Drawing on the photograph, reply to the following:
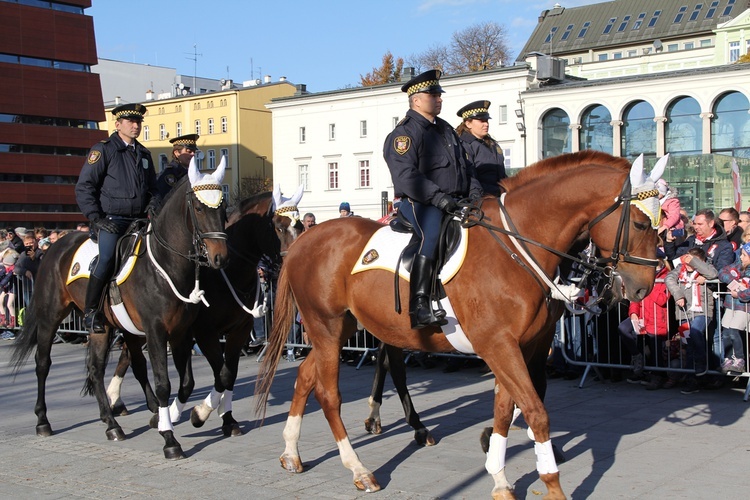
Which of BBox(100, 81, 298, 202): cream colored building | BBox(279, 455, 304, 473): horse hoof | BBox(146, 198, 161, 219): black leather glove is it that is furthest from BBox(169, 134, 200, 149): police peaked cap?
BBox(100, 81, 298, 202): cream colored building

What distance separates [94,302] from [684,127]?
4652cm

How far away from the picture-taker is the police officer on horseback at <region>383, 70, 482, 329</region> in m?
6.44

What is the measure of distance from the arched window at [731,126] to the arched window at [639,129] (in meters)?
3.57

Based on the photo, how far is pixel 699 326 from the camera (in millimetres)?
10273

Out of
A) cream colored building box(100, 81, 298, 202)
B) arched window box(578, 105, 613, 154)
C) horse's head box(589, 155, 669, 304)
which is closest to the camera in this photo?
horse's head box(589, 155, 669, 304)

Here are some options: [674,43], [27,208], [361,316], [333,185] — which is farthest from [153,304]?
[674,43]

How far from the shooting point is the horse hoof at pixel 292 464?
7195mm

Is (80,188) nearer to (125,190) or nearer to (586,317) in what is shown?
(125,190)

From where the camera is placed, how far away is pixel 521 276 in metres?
6.13

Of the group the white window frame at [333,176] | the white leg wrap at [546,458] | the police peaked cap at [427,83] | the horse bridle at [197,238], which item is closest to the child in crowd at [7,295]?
the horse bridle at [197,238]

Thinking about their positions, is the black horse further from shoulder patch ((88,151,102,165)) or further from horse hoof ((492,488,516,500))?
horse hoof ((492,488,516,500))

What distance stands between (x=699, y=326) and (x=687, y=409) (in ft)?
4.12

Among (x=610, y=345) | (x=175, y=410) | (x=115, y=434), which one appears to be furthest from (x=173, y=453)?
(x=610, y=345)

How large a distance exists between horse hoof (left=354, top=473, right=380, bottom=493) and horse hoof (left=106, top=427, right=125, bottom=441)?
3.07 meters
